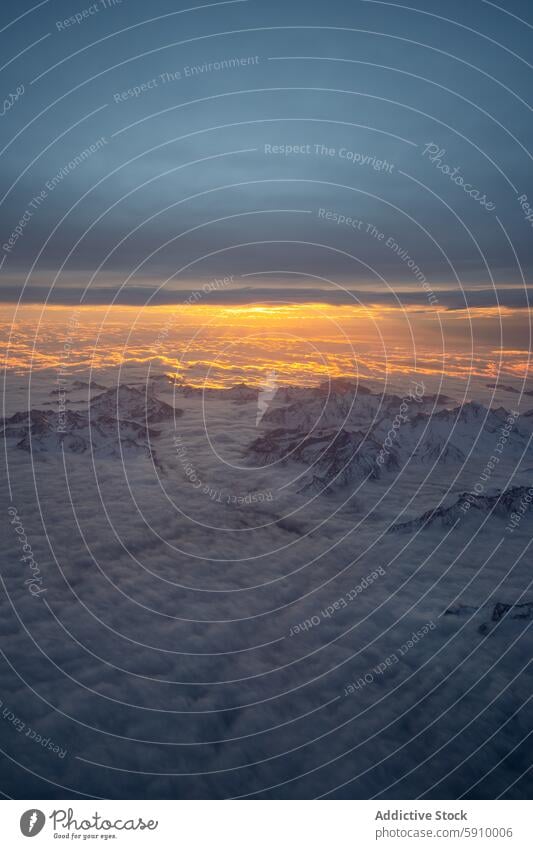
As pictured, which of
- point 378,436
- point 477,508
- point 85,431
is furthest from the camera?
point 378,436

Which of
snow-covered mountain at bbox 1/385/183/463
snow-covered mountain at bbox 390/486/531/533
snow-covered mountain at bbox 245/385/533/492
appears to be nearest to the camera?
snow-covered mountain at bbox 390/486/531/533

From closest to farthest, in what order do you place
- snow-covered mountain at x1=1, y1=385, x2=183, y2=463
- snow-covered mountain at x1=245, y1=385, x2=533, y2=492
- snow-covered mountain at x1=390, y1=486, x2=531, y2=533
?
snow-covered mountain at x1=390, y1=486, x2=531, y2=533
snow-covered mountain at x1=245, y1=385, x2=533, y2=492
snow-covered mountain at x1=1, y1=385, x2=183, y2=463

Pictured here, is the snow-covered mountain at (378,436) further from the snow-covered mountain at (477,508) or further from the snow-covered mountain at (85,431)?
the snow-covered mountain at (85,431)

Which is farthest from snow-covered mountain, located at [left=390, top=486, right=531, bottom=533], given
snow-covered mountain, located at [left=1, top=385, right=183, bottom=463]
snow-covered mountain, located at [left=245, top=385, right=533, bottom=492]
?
snow-covered mountain, located at [left=1, top=385, right=183, bottom=463]

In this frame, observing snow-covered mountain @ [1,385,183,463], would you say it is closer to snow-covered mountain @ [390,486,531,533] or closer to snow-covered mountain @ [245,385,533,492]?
snow-covered mountain @ [245,385,533,492]

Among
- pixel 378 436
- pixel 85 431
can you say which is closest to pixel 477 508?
pixel 378 436

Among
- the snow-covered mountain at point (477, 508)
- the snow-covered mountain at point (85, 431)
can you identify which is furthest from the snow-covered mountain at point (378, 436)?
the snow-covered mountain at point (85, 431)

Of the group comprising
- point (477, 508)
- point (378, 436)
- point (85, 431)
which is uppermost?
point (378, 436)

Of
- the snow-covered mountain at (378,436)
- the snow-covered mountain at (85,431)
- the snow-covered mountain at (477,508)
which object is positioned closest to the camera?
the snow-covered mountain at (477,508)

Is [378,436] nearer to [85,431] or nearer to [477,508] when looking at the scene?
[477,508]

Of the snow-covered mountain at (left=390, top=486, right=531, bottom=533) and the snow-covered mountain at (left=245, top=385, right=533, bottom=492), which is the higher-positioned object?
the snow-covered mountain at (left=245, top=385, right=533, bottom=492)

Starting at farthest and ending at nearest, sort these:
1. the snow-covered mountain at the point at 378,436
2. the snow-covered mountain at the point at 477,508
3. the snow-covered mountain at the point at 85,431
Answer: the snow-covered mountain at the point at 85,431 < the snow-covered mountain at the point at 378,436 < the snow-covered mountain at the point at 477,508

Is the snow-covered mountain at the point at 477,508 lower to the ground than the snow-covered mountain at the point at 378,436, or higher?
lower
